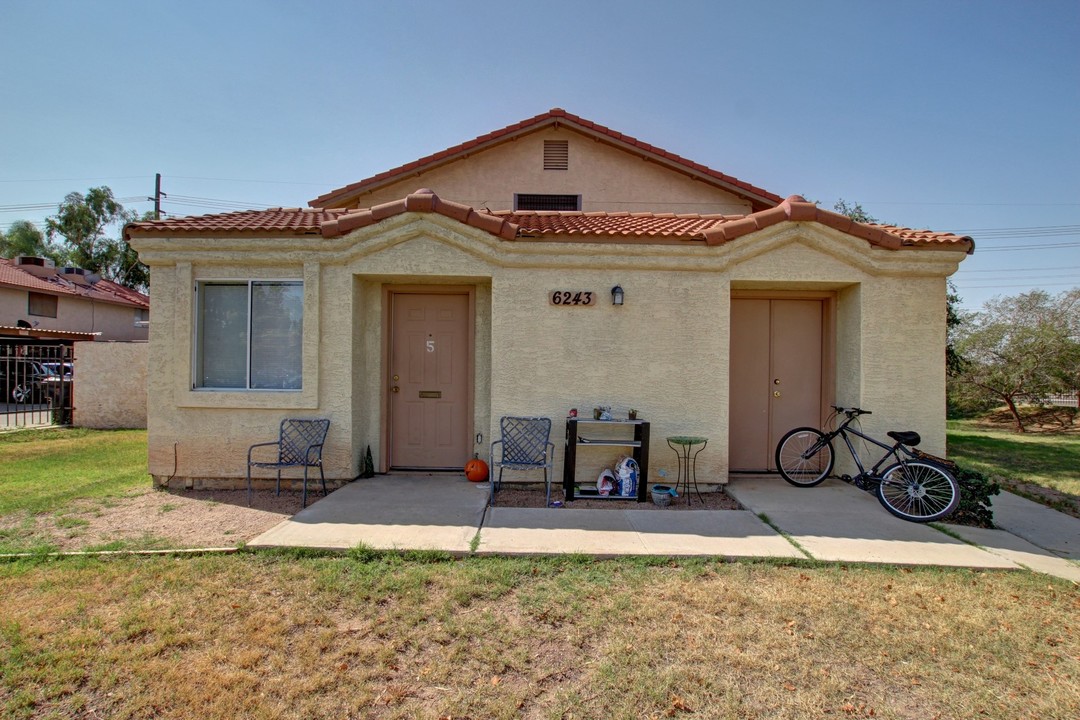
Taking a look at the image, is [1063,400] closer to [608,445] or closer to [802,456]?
[802,456]

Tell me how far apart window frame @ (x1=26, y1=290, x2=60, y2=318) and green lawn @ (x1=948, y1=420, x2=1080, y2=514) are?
32.4 metres

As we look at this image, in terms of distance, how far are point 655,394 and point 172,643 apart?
5.18 metres

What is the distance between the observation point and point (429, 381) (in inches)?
296

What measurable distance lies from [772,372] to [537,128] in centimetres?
707

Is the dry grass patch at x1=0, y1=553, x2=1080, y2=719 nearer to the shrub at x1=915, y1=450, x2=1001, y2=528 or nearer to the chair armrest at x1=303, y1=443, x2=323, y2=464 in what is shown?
the shrub at x1=915, y1=450, x2=1001, y2=528

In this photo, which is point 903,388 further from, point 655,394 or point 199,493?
point 199,493

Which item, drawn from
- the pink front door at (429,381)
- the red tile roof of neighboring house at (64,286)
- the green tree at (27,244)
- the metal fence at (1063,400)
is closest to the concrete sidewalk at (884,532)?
the pink front door at (429,381)

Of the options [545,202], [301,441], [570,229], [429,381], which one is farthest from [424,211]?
[545,202]

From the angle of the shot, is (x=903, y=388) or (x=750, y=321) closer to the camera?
(x=903, y=388)

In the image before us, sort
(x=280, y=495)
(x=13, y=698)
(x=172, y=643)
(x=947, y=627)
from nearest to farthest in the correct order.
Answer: (x=13, y=698) < (x=172, y=643) < (x=947, y=627) < (x=280, y=495)

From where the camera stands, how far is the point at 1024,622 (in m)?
3.60

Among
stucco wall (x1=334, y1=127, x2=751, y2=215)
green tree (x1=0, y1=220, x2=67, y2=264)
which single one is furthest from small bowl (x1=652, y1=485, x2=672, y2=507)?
green tree (x1=0, y1=220, x2=67, y2=264)

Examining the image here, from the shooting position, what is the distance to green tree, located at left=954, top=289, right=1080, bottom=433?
17625 mm

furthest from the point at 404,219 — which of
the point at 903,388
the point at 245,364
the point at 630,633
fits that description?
the point at 903,388
